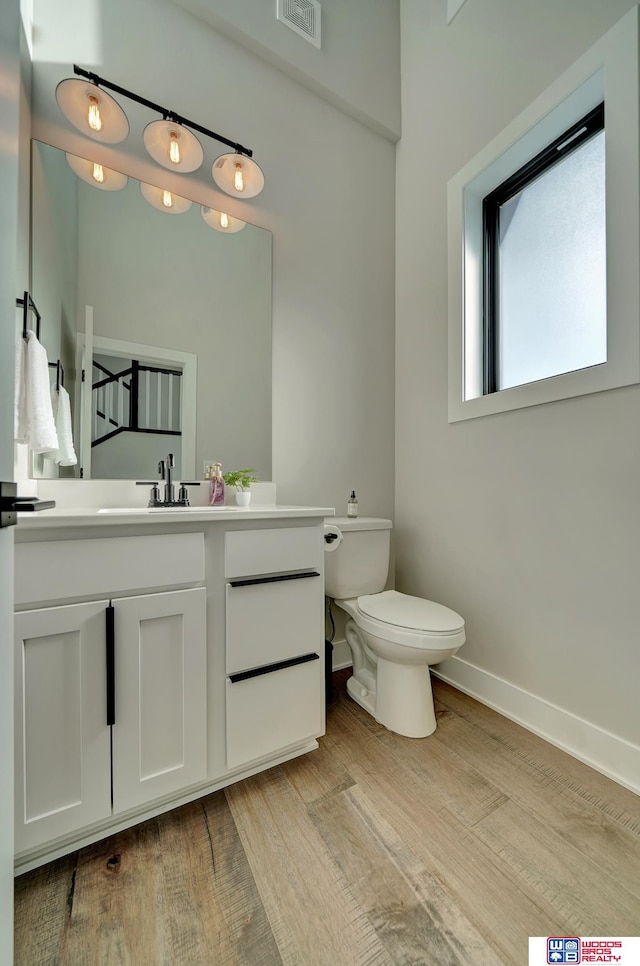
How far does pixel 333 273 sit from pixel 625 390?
1.42m

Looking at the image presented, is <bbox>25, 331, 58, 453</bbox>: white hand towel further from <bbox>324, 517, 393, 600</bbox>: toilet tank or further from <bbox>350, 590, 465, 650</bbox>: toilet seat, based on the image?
<bbox>350, 590, 465, 650</bbox>: toilet seat

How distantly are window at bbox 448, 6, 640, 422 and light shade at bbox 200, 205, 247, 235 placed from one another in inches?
39.5

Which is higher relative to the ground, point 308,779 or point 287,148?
point 287,148

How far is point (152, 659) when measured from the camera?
3.41ft

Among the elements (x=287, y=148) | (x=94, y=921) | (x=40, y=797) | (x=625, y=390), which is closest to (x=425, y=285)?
(x=287, y=148)

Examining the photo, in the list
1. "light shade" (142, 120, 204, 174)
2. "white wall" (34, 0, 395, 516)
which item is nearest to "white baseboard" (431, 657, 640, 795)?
"white wall" (34, 0, 395, 516)

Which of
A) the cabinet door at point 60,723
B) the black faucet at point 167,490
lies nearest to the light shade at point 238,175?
the black faucet at point 167,490

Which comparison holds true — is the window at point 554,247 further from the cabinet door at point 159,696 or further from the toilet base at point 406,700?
the cabinet door at point 159,696

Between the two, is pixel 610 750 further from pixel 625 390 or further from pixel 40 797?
pixel 40 797

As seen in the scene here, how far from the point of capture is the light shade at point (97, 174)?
1438 mm

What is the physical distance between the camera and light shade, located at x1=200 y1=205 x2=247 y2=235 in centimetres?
169

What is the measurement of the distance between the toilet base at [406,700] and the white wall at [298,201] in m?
0.85

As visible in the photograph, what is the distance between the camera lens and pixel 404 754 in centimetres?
139

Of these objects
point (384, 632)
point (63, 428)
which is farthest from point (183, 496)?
point (384, 632)
